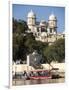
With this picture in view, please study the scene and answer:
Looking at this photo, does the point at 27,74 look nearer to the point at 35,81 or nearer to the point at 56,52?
the point at 35,81

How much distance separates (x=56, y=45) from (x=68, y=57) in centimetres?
19

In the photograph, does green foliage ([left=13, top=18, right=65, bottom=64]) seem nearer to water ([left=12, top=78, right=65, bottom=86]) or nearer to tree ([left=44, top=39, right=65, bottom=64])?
tree ([left=44, top=39, right=65, bottom=64])

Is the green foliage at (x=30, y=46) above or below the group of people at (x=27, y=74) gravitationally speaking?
above

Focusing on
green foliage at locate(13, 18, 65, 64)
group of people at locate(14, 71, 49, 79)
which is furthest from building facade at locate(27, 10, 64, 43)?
group of people at locate(14, 71, 49, 79)

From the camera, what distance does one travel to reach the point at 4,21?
221 centimetres

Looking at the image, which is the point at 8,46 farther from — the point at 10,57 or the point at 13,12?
the point at 13,12

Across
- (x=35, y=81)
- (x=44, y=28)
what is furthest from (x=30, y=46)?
(x=35, y=81)

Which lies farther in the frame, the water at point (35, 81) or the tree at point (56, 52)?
the tree at point (56, 52)

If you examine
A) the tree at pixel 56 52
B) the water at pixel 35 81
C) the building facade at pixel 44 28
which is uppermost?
→ the building facade at pixel 44 28

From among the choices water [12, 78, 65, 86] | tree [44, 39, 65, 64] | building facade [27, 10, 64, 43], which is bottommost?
water [12, 78, 65, 86]

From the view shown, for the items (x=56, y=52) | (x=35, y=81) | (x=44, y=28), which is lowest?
(x=35, y=81)

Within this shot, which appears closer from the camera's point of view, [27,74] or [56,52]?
[27,74]

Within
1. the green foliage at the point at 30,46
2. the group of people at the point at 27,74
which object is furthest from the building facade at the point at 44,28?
the group of people at the point at 27,74

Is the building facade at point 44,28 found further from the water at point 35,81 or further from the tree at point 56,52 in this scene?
the water at point 35,81
